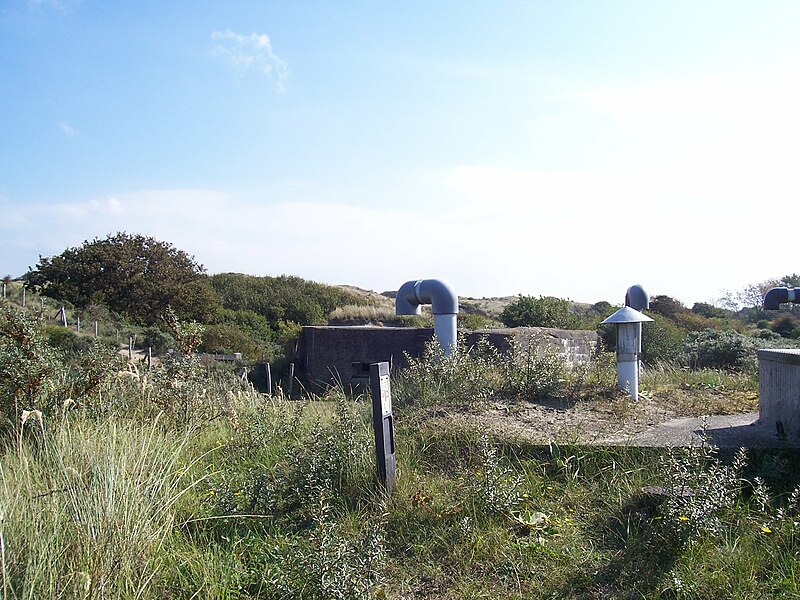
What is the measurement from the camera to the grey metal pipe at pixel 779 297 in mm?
6664

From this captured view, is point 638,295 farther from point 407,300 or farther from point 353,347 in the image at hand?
point 353,347

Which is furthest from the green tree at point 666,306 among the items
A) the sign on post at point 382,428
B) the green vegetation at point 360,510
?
the sign on post at point 382,428

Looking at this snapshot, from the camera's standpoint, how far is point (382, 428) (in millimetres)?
4758

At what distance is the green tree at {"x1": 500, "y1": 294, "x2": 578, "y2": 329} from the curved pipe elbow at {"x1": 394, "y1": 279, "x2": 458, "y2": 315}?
32.1ft

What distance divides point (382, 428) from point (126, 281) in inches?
964

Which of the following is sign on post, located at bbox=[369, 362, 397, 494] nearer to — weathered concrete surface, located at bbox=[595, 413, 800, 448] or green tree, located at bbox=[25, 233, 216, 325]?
weathered concrete surface, located at bbox=[595, 413, 800, 448]

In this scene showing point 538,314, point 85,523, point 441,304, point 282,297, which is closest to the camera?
A: point 85,523

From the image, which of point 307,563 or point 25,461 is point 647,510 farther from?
point 25,461

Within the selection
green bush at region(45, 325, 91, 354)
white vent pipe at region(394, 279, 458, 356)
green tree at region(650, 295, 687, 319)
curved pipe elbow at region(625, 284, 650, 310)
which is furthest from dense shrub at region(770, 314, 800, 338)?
green bush at region(45, 325, 91, 354)

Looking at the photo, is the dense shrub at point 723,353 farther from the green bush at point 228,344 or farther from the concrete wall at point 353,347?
the green bush at point 228,344

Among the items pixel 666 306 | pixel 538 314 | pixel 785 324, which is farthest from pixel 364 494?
pixel 666 306

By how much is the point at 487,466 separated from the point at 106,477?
2341mm

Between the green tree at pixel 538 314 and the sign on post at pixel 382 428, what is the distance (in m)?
14.6

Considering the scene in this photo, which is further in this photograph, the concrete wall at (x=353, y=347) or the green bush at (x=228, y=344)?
the green bush at (x=228, y=344)
